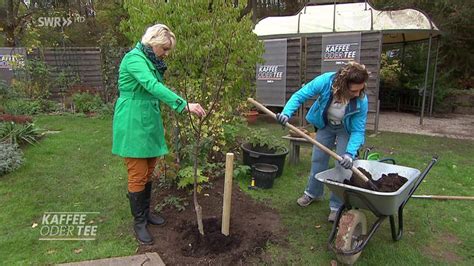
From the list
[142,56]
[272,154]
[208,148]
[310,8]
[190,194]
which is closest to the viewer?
[142,56]

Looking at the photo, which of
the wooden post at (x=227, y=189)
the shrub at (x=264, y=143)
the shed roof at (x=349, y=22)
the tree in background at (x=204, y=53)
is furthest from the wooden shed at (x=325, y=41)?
the wooden post at (x=227, y=189)

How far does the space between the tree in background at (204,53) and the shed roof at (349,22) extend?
15.4ft

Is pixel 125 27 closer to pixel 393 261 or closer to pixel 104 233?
pixel 104 233

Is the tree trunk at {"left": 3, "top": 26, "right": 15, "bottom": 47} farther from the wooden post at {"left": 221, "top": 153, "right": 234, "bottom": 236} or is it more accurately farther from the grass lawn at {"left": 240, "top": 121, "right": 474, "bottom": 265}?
the wooden post at {"left": 221, "top": 153, "right": 234, "bottom": 236}

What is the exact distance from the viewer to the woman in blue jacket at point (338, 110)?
9.87ft

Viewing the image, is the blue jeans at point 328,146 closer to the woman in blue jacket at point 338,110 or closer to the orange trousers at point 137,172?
the woman in blue jacket at point 338,110

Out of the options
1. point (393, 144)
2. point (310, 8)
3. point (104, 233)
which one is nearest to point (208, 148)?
point (104, 233)

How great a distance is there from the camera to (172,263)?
2865mm

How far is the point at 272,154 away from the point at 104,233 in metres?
2.19

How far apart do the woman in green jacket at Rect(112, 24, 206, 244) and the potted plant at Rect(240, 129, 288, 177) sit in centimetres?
179

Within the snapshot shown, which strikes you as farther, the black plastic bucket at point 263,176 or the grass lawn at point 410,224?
the black plastic bucket at point 263,176

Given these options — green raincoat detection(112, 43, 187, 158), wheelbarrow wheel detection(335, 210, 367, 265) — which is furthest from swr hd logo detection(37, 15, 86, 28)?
wheelbarrow wheel detection(335, 210, 367, 265)

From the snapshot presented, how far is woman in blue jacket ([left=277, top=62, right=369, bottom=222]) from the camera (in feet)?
9.87

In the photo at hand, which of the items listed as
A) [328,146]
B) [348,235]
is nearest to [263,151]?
[328,146]
